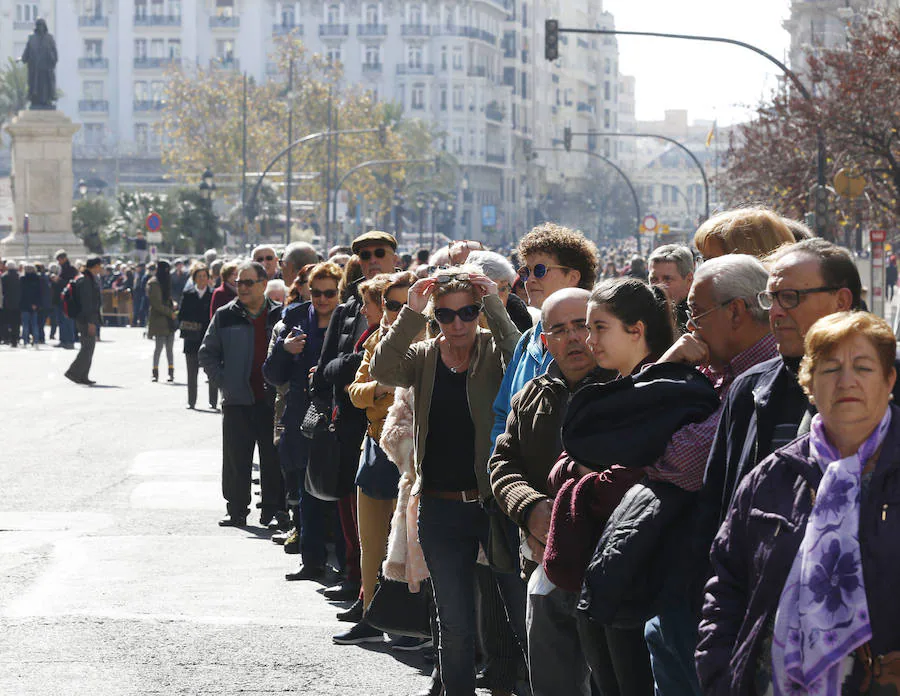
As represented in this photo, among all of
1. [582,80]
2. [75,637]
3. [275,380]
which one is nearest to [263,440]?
[275,380]

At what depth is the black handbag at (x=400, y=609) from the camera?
7777mm

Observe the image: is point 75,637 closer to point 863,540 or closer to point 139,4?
point 863,540

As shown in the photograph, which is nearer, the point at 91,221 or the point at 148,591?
the point at 148,591

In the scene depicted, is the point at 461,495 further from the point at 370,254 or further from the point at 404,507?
the point at 370,254

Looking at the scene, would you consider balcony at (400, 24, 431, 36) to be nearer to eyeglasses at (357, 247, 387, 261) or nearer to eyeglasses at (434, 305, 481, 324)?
eyeglasses at (357, 247, 387, 261)

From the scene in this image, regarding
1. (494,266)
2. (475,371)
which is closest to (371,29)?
(494,266)

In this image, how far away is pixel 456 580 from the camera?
6734 millimetres

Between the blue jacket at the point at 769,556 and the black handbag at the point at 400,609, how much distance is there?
12.3 feet

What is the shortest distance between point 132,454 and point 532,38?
470 ft

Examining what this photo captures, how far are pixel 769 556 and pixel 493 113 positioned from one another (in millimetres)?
138042

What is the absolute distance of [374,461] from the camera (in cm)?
828

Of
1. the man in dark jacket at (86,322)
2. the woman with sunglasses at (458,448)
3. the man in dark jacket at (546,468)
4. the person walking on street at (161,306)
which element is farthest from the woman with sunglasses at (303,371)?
the man in dark jacket at (86,322)

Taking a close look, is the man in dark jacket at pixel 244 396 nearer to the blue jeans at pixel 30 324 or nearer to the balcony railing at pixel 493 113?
the blue jeans at pixel 30 324

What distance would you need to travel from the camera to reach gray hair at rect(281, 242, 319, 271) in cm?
1299
